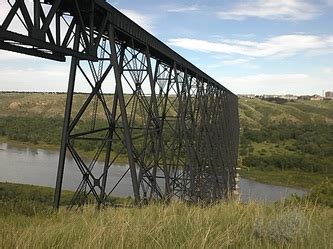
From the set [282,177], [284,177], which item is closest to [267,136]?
[282,177]

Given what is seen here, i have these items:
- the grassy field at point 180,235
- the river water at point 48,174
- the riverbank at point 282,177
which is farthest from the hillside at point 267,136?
the grassy field at point 180,235

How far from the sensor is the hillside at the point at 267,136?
151 ft

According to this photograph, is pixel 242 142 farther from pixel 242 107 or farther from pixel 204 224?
pixel 204 224

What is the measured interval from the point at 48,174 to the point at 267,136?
136 ft

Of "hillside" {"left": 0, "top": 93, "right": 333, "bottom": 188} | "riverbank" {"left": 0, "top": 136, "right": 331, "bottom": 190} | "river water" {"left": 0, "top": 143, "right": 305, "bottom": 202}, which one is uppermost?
"hillside" {"left": 0, "top": 93, "right": 333, "bottom": 188}

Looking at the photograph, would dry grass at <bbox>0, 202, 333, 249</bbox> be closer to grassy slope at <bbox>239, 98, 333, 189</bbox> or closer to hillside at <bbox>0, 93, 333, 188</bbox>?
hillside at <bbox>0, 93, 333, 188</bbox>

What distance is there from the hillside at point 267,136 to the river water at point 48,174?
3331 mm

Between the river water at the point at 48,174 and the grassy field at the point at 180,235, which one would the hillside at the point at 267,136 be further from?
the grassy field at the point at 180,235

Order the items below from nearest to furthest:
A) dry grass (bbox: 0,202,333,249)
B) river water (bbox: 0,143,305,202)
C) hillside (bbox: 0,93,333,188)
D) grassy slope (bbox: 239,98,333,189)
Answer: dry grass (bbox: 0,202,333,249) → river water (bbox: 0,143,305,202) → grassy slope (bbox: 239,98,333,189) → hillside (bbox: 0,93,333,188)

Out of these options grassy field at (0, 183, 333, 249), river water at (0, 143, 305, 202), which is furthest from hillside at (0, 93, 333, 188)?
grassy field at (0, 183, 333, 249)

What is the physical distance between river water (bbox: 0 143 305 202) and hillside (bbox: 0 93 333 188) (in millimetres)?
3331

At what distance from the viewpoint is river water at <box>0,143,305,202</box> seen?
32716mm

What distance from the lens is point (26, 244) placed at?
9.52 feet

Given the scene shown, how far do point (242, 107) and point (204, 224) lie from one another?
96.8 metres
